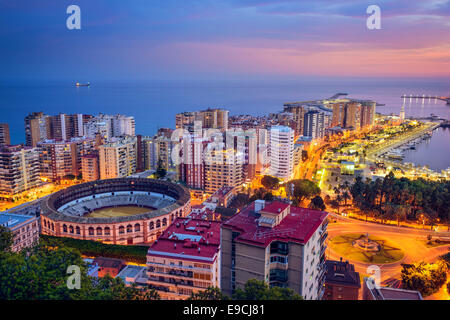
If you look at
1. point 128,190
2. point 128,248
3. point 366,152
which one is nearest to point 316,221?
point 128,248

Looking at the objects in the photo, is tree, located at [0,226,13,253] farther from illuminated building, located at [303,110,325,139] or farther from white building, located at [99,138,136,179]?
illuminated building, located at [303,110,325,139]

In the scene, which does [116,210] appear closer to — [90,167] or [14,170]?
[90,167]

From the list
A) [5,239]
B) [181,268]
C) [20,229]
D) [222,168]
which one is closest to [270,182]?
[222,168]

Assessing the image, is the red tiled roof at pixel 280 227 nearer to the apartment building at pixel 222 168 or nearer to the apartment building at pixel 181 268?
the apartment building at pixel 181 268

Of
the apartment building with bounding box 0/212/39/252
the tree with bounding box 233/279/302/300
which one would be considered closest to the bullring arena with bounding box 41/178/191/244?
the apartment building with bounding box 0/212/39/252

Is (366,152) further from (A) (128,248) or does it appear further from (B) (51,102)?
(B) (51,102)

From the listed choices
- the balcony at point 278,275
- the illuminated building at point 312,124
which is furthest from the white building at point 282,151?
the balcony at point 278,275
